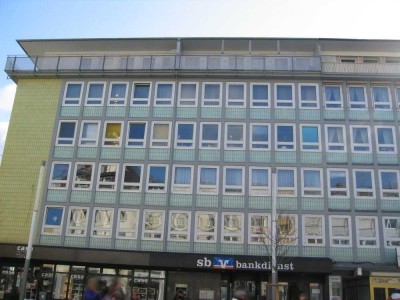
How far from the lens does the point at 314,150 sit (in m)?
26.8

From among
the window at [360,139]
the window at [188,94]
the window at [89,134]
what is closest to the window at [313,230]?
the window at [360,139]

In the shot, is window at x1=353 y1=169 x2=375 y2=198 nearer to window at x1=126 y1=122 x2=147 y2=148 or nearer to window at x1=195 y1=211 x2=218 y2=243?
window at x1=195 y1=211 x2=218 y2=243

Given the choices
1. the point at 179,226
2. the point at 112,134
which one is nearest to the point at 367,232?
the point at 179,226

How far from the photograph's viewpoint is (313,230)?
83.9 ft

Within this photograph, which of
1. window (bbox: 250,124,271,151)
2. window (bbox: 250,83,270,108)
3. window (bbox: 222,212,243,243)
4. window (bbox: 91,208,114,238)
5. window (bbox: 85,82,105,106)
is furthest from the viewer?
window (bbox: 85,82,105,106)

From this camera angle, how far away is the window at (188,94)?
2834 cm

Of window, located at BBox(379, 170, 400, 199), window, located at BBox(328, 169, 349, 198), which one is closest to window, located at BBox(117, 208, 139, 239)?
window, located at BBox(328, 169, 349, 198)

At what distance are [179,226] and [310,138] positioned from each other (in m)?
9.00

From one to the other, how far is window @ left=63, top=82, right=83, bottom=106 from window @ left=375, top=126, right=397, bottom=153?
17.9 m

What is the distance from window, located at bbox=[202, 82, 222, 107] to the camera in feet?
92.6

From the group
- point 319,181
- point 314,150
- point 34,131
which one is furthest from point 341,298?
point 34,131

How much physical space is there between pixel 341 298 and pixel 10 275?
18.2m

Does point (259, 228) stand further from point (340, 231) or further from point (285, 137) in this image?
point (285, 137)

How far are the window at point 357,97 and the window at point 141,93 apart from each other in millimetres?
12124
